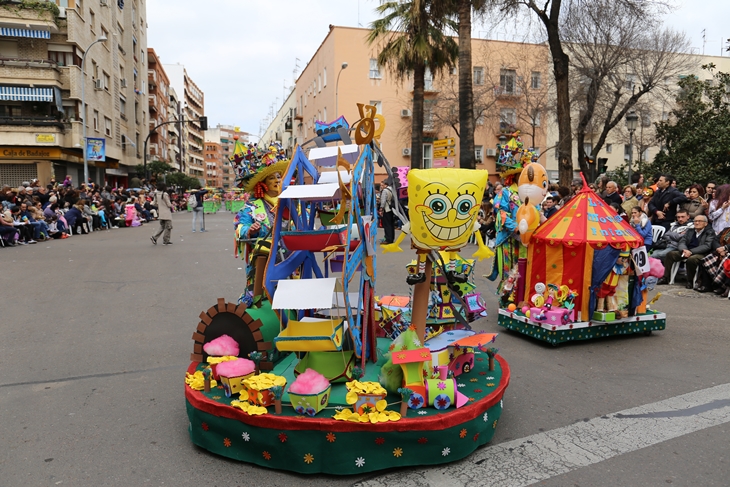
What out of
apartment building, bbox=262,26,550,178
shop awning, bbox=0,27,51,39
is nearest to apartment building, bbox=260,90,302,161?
apartment building, bbox=262,26,550,178

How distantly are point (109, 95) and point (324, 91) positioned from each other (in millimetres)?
15242

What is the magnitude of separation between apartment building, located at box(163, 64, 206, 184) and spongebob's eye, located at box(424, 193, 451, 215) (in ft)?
285

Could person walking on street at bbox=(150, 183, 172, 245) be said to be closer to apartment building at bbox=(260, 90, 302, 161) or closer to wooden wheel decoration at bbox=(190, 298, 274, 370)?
wooden wheel decoration at bbox=(190, 298, 274, 370)

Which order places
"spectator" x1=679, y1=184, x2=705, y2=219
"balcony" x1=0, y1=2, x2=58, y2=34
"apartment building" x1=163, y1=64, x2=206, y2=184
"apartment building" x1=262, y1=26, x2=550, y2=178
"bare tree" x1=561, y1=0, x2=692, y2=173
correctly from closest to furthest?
"spectator" x1=679, y1=184, x2=705, y2=219 < "bare tree" x1=561, y1=0, x2=692, y2=173 < "balcony" x1=0, y1=2, x2=58, y2=34 < "apartment building" x1=262, y1=26, x2=550, y2=178 < "apartment building" x1=163, y1=64, x2=206, y2=184

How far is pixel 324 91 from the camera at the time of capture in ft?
133

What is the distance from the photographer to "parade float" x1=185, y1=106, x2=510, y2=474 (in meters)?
3.41

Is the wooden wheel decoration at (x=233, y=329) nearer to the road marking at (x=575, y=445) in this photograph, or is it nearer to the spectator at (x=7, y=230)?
the road marking at (x=575, y=445)

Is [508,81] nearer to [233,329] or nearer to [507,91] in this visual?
[507,91]

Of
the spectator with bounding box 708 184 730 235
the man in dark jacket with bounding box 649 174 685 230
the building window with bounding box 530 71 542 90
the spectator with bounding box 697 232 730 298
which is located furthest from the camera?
the building window with bounding box 530 71 542 90

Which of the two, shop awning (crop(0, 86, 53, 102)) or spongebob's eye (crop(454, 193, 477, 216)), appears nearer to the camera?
spongebob's eye (crop(454, 193, 477, 216))

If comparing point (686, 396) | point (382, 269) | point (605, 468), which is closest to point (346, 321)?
point (605, 468)

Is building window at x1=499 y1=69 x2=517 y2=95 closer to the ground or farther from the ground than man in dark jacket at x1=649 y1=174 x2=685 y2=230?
farther from the ground

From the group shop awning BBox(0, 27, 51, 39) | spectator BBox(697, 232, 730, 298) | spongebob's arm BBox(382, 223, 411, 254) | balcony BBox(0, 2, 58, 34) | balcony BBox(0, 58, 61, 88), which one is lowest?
spectator BBox(697, 232, 730, 298)

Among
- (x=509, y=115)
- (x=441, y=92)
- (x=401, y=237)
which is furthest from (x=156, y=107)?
(x=401, y=237)
